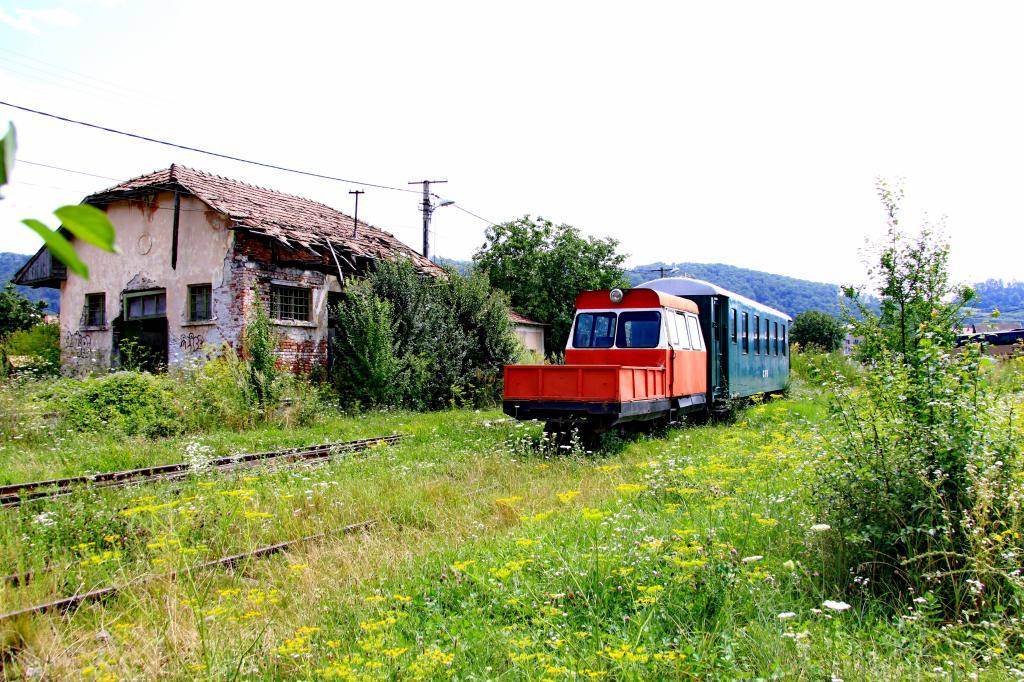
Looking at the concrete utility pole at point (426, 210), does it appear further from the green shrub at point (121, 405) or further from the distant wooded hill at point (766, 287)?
the distant wooded hill at point (766, 287)

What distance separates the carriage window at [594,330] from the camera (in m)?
12.8

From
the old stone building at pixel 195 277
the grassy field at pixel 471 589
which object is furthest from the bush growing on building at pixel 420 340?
the grassy field at pixel 471 589

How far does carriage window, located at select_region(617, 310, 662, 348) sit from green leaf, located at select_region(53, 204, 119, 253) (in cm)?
1189

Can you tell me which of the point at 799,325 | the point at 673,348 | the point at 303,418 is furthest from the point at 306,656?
the point at 799,325

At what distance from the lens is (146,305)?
739 inches

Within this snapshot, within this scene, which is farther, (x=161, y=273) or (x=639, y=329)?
(x=161, y=273)

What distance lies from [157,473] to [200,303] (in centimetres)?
919

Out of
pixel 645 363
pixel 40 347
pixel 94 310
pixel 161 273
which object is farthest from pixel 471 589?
pixel 40 347

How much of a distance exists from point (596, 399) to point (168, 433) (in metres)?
8.40

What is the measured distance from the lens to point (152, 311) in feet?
61.1

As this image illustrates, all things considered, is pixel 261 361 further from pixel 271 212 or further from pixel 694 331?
pixel 694 331

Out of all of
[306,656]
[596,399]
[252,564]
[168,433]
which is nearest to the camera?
[306,656]

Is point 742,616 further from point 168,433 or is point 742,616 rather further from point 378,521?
point 168,433

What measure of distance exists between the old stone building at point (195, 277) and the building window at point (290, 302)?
0.03m
